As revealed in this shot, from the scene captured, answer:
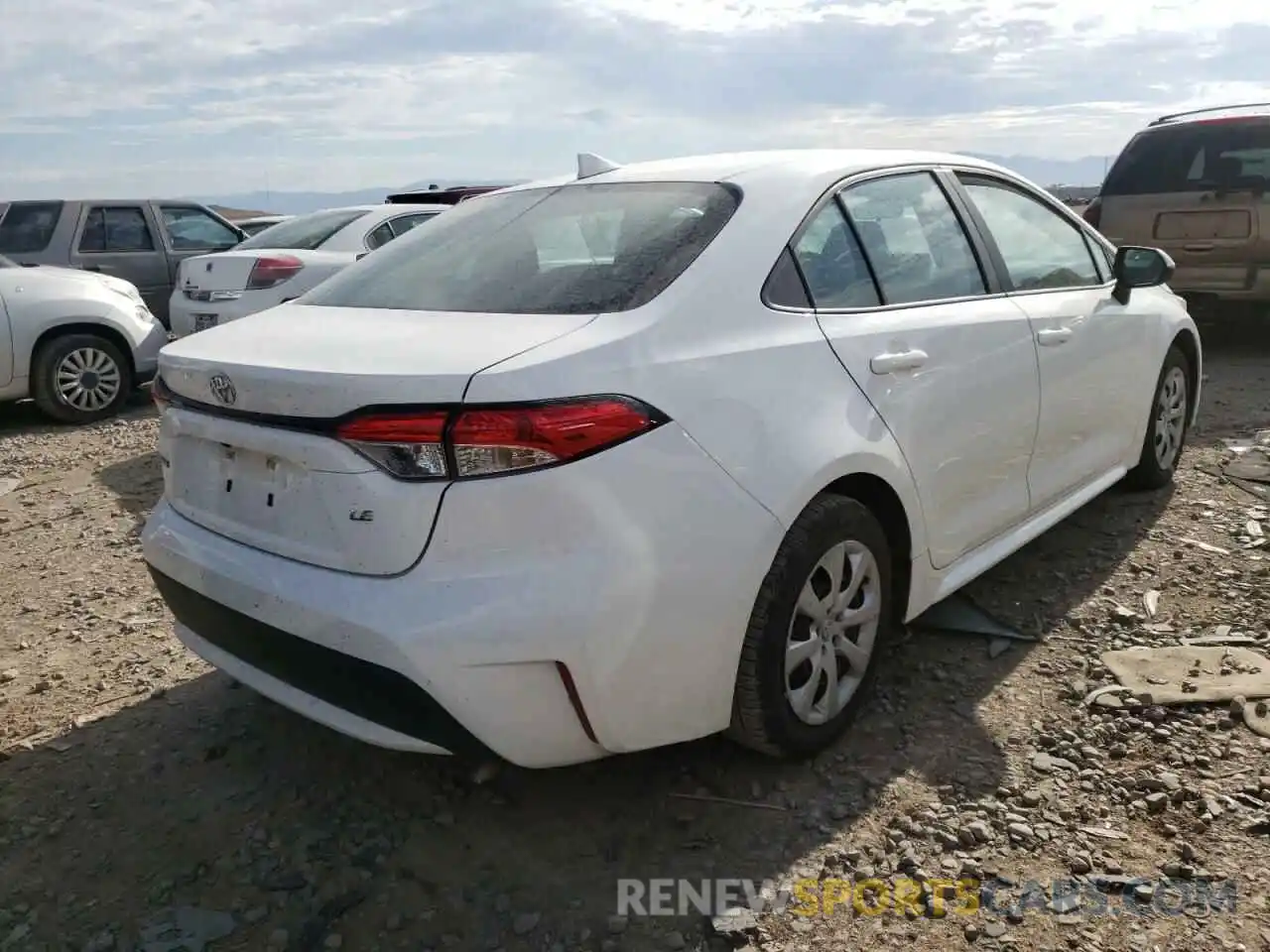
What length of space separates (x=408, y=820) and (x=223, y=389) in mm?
1138

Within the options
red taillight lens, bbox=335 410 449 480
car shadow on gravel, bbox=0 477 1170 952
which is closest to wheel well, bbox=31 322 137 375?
car shadow on gravel, bbox=0 477 1170 952

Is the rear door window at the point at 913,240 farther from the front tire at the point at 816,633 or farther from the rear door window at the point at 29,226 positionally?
the rear door window at the point at 29,226

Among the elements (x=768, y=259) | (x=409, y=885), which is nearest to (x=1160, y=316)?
(x=768, y=259)

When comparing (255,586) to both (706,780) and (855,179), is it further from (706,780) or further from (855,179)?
(855,179)

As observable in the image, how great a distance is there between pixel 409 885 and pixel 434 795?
35 cm

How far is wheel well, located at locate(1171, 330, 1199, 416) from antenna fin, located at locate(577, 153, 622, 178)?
291cm

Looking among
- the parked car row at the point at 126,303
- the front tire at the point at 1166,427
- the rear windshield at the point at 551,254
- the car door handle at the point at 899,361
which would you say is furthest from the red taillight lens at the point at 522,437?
the parked car row at the point at 126,303

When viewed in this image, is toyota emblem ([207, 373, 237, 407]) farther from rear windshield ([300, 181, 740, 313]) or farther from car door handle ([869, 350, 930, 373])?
car door handle ([869, 350, 930, 373])

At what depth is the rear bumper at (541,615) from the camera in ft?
6.87

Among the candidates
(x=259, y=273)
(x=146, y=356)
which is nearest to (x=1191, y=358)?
(x=259, y=273)

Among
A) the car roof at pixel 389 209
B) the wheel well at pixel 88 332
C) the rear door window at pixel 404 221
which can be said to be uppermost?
the car roof at pixel 389 209

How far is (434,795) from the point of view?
2.73 meters

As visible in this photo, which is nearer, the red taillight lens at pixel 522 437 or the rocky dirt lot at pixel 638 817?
the red taillight lens at pixel 522 437

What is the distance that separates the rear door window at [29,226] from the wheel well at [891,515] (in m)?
9.48
